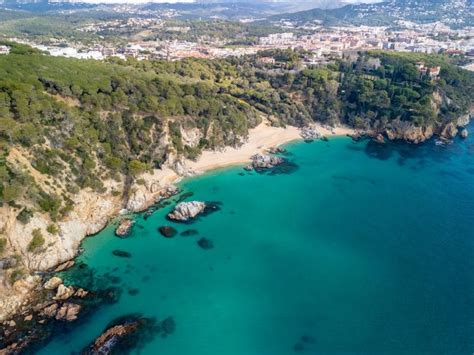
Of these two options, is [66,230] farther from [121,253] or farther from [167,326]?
[167,326]

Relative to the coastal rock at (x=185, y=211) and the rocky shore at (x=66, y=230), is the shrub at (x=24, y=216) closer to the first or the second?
the rocky shore at (x=66, y=230)

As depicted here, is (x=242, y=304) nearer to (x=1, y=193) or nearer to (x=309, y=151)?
(x=1, y=193)

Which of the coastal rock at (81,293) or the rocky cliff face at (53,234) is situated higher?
the rocky cliff face at (53,234)

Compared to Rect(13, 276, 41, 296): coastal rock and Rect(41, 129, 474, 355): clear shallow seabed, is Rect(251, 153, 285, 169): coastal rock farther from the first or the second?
Rect(13, 276, 41, 296): coastal rock

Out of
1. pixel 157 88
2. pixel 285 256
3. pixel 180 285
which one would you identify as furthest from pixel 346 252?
pixel 157 88

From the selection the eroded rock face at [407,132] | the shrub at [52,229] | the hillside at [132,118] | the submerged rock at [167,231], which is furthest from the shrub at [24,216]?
the eroded rock face at [407,132]

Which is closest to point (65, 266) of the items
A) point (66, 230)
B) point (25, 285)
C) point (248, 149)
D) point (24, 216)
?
point (25, 285)
